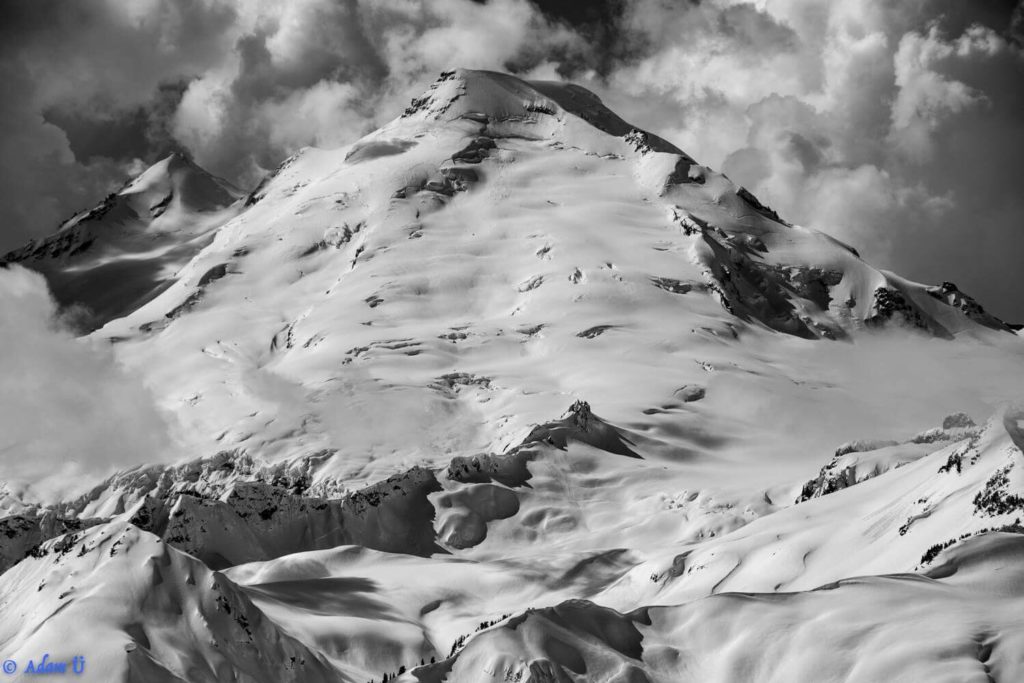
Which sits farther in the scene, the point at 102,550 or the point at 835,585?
the point at 102,550

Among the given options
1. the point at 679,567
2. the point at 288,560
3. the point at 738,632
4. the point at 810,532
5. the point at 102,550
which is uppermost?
the point at 738,632

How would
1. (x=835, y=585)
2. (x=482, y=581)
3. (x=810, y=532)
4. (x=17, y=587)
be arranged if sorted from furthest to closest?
(x=482, y=581)
(x=810, y=532)
(x=17, y=587)
(x=835, y=585)

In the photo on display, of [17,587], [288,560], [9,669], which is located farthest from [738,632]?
[288,560]

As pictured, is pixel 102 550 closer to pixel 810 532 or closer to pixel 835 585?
pixel 835 585

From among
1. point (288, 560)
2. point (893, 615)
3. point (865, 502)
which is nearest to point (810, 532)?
point (865, 502)

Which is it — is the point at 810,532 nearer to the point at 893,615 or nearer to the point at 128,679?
the point at 893,615

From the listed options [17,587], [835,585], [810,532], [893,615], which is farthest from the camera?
[810,532]

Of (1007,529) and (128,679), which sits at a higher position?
(1007,529)

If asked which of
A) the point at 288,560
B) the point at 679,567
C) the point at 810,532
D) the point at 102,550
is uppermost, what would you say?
the point at 102,550

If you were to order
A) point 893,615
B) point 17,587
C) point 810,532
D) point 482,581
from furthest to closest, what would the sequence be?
1. point 482,581
2. point 810,532
3. point 17,587
4. point 893,615
